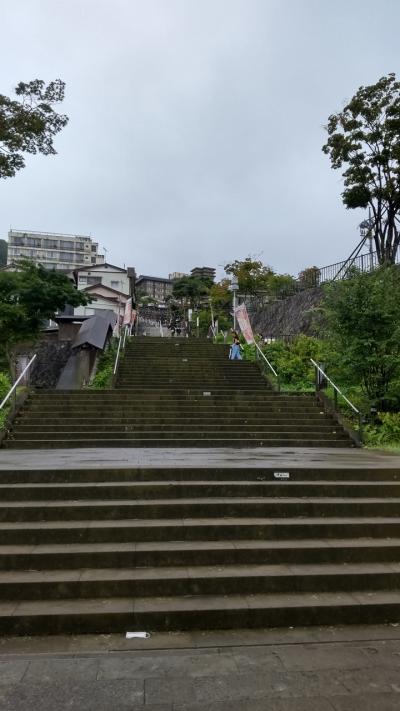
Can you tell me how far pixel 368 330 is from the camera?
40.0 ft

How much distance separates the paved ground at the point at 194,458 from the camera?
7055mm

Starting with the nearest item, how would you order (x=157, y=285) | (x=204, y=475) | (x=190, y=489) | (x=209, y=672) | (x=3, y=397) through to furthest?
(x=209, y=672) < (x=190, y=489) < (x=204, y=475) < (x=3, y=397) < (x=157, y=285)

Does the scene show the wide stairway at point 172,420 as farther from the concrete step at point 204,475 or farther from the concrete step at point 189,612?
the concrete step at point 189,612

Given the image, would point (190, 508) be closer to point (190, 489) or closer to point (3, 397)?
point (190, 489)

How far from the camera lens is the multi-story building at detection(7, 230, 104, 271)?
84000 mm

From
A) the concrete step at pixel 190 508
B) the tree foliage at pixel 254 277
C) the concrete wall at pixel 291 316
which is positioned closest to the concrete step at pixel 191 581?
the concrete step at pixel 190 508

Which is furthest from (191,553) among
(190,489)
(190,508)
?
(190,489)

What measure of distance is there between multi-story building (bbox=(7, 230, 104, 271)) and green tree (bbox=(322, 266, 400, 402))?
76.3 metres

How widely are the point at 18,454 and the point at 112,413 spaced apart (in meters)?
3.58

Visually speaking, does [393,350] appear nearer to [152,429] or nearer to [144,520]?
[152,429]

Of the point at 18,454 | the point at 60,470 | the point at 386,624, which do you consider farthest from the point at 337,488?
the point at 18,454

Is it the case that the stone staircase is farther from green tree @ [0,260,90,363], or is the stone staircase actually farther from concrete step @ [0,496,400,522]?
green tree @ [0,260,90,363]

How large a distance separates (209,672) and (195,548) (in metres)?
1.50

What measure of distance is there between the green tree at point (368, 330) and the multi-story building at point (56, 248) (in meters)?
76.3
